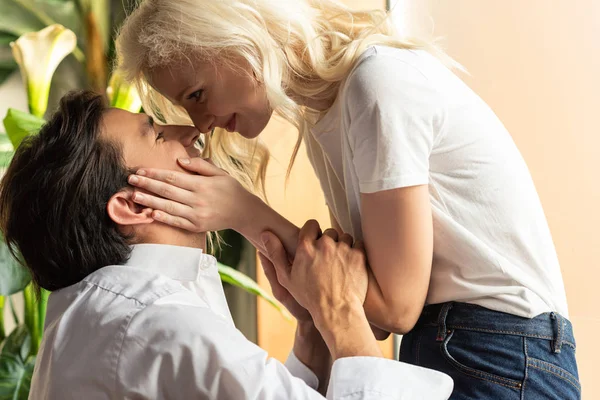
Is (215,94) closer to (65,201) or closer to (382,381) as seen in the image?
(65,201)

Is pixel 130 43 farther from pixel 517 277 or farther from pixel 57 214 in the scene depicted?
pixel 517 277

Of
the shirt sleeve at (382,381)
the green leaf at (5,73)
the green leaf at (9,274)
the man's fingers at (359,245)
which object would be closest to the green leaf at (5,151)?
the green leaf at (9,274)

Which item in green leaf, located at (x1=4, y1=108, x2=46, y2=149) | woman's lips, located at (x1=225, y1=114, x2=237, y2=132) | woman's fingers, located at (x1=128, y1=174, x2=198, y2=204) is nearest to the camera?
woman's fingers, located at (x1=128, y1=174, x2=198, y2=204)

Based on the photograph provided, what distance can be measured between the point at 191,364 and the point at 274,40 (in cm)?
61

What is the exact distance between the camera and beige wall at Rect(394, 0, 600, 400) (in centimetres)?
233

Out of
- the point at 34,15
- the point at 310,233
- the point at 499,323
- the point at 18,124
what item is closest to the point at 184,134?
the point at 310,233

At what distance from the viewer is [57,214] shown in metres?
1.18

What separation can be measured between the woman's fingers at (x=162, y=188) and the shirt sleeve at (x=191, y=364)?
0.89 feet

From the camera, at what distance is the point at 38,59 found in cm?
220

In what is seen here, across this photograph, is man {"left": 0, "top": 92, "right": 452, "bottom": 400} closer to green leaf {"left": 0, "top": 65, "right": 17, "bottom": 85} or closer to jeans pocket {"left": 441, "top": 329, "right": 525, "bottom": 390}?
jeans pocket {"left": 441, "top": 329, "right": 525, "bottom": 390}

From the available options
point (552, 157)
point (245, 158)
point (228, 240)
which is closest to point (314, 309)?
point (245, 158)

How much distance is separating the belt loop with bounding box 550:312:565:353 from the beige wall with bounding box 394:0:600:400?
121 cm

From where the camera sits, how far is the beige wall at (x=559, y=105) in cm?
233

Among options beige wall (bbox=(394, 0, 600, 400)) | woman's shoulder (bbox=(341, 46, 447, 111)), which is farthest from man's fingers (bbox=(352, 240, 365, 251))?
beige wall (bbox=(394, 0, 600, 400))
